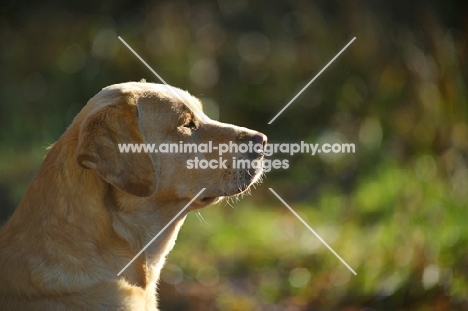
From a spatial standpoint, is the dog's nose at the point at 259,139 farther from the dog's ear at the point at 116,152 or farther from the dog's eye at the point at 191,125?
the dog's ear at the point at 116,152


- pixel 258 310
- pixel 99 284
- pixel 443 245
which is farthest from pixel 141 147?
pixel 443 245

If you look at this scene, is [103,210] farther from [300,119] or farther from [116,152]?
[300,119]

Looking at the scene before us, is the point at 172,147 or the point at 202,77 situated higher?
the point at 172,147

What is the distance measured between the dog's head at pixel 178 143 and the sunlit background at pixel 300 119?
1960mm

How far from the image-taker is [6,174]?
8117 millimetres

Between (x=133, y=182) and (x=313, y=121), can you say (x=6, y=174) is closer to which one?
(x=313, y=121)

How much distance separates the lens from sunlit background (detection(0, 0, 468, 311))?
18.0 feet

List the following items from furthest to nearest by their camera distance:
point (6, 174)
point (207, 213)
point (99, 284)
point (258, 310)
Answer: point (6, 174) < point (207, 213) < point (258, 310) < point (99, 284)

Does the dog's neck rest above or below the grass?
above

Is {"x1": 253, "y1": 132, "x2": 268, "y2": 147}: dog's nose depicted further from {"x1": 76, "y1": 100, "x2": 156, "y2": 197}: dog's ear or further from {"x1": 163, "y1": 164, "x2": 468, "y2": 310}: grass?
{"x1": 163, "y1": 164, "x2": 468, "y2": 310}: grass

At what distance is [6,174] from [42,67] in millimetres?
1615

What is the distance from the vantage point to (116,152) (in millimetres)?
Answer: 3250

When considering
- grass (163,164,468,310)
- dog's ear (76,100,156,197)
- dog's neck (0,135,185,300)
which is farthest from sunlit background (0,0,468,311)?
dog's ear (76,100,156,197)

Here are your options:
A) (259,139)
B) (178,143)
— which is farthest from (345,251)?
(178,143)
